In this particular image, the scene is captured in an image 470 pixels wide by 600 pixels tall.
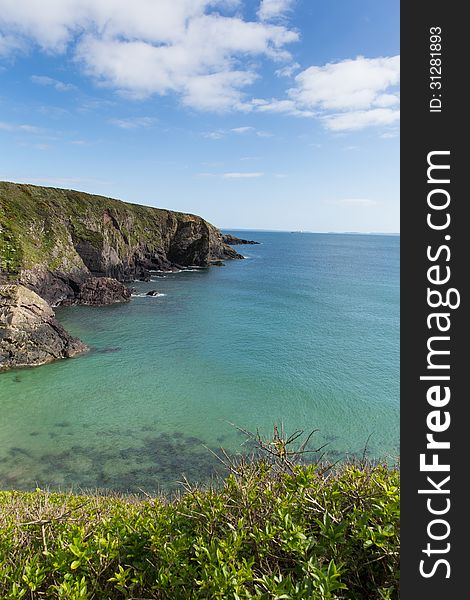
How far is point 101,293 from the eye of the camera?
52219 mm

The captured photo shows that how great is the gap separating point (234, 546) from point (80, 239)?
63.3m

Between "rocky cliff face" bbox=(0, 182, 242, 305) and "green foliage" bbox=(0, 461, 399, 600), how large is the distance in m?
42.5

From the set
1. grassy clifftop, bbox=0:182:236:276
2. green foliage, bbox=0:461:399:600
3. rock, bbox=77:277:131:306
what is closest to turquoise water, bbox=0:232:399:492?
rock, bbox=77:277:131:306

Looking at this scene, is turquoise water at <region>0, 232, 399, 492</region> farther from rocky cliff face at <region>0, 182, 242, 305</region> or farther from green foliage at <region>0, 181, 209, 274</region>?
green foliage at <region>0, 181, 209, 274</region>

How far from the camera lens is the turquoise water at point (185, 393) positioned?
18.7 metres

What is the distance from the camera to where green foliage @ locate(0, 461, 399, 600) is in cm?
460

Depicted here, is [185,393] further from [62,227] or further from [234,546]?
[62,227]

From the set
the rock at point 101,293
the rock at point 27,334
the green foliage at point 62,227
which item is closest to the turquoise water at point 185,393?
the rock at point 27,334

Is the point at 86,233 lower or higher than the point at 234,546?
higher

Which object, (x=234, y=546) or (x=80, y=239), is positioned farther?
(x=80, y=239)

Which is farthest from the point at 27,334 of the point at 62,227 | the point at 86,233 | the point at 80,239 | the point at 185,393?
the point at 86,233

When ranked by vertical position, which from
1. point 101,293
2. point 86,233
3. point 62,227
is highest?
point 62,227

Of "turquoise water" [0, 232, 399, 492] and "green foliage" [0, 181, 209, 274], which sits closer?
"turquoise water" [0, 232, 399, 492]

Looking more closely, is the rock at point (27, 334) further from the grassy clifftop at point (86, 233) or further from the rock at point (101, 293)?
the rock at point (101, 293)
